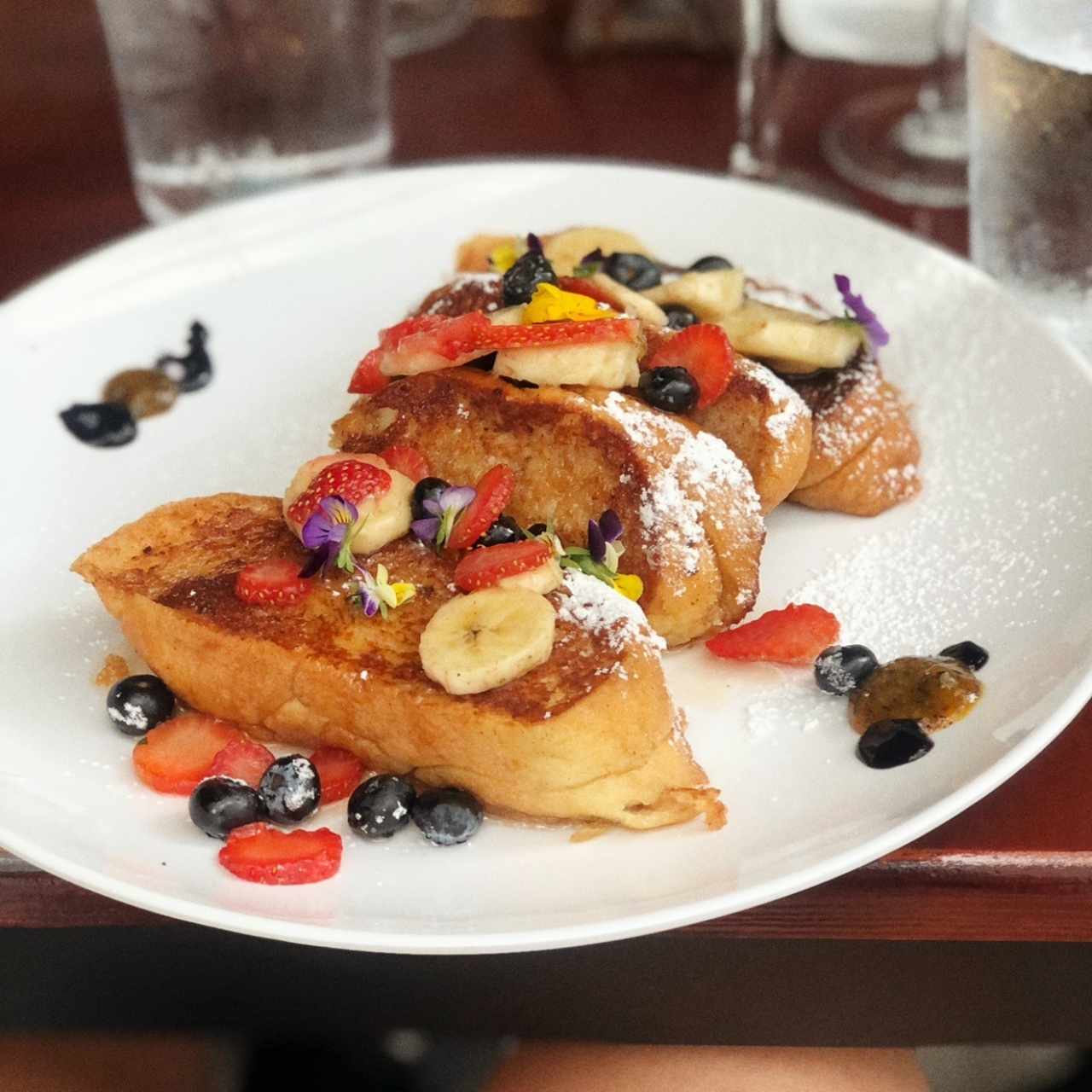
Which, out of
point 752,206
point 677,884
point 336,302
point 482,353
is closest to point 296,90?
point 336,302

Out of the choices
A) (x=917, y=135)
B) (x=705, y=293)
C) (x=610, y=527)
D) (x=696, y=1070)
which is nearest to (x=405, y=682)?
(x=610, y=527)

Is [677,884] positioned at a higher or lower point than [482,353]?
lower

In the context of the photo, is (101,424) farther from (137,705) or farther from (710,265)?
(710,265)

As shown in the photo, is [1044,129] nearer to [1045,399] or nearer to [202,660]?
[1045,399]

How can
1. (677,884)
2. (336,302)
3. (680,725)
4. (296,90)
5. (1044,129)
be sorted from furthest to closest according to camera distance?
(296,90)
(336,302)
(1044,129)
(680,725)
(677,884)

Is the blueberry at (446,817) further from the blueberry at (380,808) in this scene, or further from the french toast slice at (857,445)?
the french toast slice at (857,445)

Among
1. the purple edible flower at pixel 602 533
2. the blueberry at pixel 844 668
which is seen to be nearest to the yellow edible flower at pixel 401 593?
the purple edible flower at pixel 602 533
